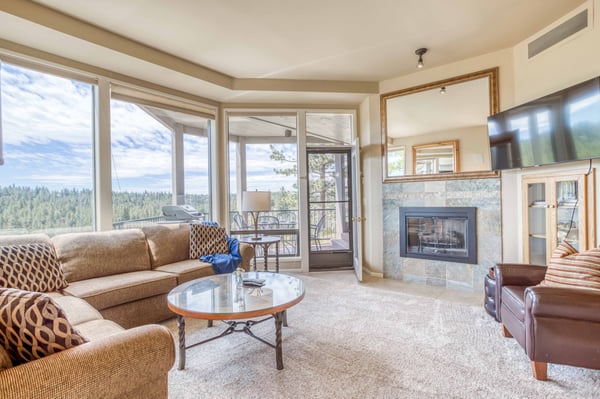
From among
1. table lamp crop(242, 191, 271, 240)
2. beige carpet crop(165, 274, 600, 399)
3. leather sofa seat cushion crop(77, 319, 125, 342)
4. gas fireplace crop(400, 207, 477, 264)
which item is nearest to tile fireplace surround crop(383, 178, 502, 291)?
gas fireplace crop(400, 207, 477, 264)

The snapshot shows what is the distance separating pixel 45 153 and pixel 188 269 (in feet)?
6.01

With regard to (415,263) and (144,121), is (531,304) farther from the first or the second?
(144,121)

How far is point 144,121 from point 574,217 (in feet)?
15.4

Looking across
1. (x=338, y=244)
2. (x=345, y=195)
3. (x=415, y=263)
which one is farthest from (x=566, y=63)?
(x=338, y=244)

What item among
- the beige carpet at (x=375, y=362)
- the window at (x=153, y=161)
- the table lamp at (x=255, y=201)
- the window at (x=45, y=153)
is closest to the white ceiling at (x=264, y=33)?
the window at (x=45, y=153)

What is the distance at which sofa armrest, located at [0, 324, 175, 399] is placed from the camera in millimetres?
980

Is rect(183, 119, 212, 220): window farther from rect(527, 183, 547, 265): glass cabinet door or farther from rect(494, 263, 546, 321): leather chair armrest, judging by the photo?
rect(527, 183, 547, 265): glass cabinet door

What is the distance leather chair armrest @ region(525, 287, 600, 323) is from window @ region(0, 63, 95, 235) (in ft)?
13.2

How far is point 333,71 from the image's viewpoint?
390 centimetres

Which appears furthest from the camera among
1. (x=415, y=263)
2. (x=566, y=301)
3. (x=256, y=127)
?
(x=256, y=127)

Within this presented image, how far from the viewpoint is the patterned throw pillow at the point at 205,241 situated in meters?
3.53

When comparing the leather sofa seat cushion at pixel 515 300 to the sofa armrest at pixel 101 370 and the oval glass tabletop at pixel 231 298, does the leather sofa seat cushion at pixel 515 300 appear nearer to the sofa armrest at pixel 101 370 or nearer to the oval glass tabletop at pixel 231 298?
the oval glass tabletop at pixel 231 298

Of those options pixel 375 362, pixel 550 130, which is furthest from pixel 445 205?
pixel 375 362

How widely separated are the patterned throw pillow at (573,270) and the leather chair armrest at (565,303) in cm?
19
